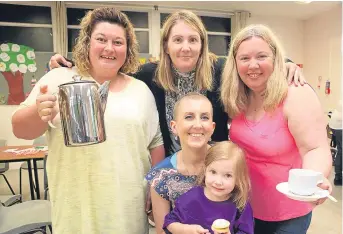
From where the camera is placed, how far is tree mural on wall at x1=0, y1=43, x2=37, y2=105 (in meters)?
5.04

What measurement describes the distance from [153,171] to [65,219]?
1.29ft

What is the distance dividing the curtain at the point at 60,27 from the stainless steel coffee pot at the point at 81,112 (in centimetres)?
464

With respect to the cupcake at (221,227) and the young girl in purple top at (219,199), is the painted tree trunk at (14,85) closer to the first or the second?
the young girl in purple top at (219,199)

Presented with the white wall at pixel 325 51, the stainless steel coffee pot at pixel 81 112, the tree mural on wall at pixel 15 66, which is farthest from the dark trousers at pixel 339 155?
the tree mural on wall at pixel 15 66

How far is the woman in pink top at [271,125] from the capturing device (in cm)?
114

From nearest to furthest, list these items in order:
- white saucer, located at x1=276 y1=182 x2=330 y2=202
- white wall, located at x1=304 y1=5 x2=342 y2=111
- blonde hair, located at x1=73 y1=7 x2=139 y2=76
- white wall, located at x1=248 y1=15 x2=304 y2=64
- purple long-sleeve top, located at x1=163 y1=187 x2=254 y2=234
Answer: white saucer, located at x1=276 y1=182 x2=330 y2=202
purple long-sleeve top, located at x1=163 y1=187 x2=254 y2=234
blonde hair, located at x1=73 y1=7 x2=139 y2=76
white wall, located at x1=304 y1=5 x2=342 y2=111
white wall, located at x1=248 y1=15 x2=304 y2=64

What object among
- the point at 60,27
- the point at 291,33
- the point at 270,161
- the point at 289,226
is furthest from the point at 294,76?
the point at 291,33

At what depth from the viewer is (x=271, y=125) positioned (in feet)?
3.92

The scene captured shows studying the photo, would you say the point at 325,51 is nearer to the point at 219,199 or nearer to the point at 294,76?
the point at 294,76

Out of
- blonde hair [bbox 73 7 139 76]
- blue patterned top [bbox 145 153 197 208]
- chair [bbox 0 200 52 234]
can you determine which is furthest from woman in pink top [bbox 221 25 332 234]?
chair [bbox 0 200 52 234]

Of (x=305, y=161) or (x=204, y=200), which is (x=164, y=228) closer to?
(x=204, y=200)

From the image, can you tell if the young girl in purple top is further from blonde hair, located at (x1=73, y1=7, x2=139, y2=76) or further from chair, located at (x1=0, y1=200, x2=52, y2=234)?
chair, located at (x1=0, y1=200, x2=52, y2=234)

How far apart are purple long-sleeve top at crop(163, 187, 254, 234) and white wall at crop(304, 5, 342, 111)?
542 centimetres

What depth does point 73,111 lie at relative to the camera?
92 cm
